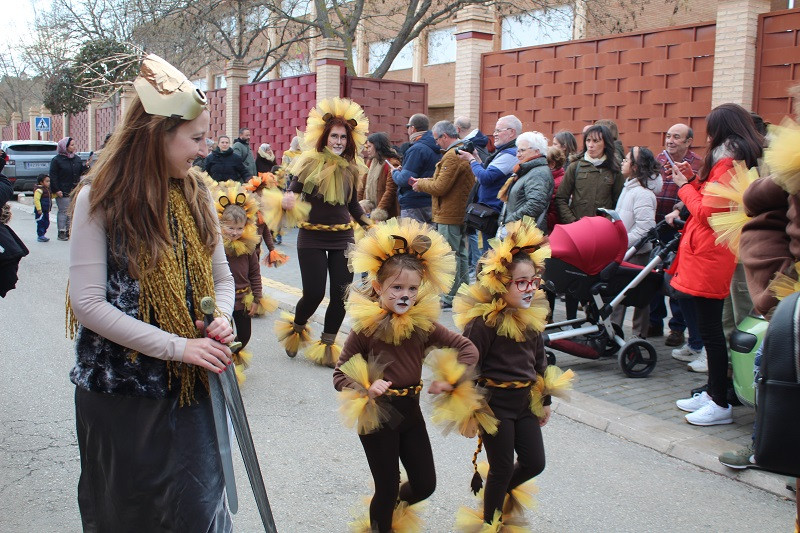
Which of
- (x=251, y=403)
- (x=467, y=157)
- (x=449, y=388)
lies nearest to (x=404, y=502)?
(x=449, y=388)

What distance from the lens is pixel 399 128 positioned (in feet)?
63.1

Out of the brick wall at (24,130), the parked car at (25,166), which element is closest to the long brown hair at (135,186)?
the parked car at (25,166)

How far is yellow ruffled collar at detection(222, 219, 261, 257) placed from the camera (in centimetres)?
660

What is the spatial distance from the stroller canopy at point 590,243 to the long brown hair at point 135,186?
14.8ft

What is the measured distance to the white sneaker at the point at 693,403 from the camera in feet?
19.1

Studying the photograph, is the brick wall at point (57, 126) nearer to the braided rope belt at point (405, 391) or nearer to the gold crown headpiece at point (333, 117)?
the gold crown headpiece at point (333, 117)

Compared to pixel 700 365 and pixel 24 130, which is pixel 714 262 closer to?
pixel 700 365

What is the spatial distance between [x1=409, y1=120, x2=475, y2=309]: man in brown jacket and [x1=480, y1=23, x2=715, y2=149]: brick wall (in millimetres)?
4409

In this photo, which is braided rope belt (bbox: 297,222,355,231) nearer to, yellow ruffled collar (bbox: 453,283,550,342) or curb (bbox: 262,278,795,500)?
curb (bbox: 262,278,795,500)

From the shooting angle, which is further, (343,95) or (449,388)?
(343,95)

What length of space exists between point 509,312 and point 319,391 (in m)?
2.99

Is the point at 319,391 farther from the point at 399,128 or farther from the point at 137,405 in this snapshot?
the point at 399,128

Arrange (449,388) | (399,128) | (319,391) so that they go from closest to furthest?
1. (449,388)
2. (319,391)
3. (399,128)

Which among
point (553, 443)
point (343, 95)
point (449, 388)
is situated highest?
point (343, 95)
